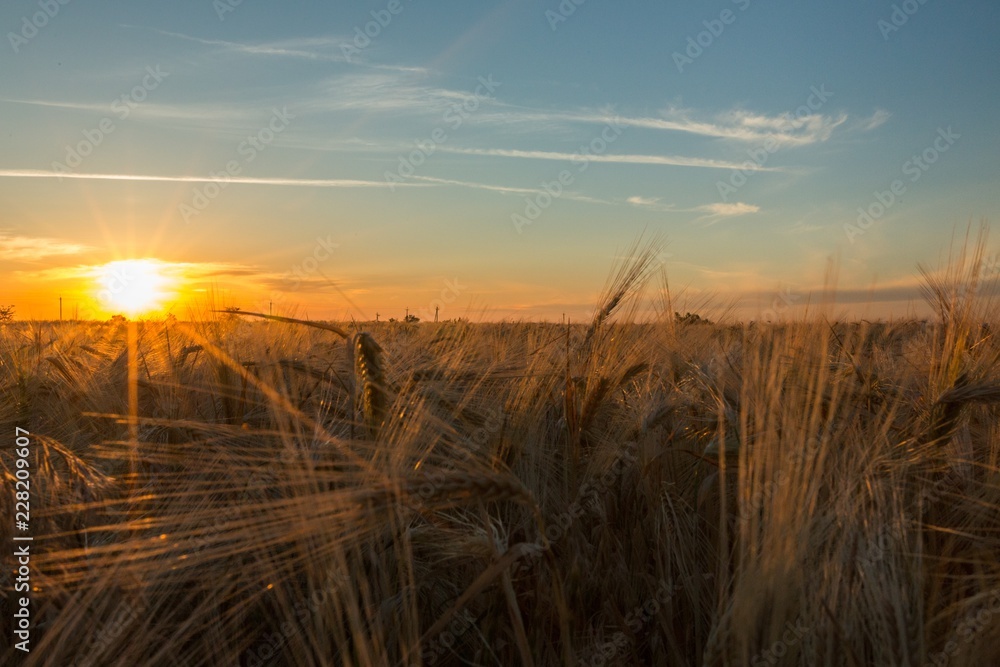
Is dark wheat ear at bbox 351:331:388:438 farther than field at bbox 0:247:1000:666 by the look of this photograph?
Yes

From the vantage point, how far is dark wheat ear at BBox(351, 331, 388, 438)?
4.95 ft

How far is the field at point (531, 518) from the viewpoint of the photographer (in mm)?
1178

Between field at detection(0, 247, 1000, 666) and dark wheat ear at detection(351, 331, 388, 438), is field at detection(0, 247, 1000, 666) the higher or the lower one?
the lower one

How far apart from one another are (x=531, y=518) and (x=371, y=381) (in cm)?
64

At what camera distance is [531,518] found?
6.06 ft

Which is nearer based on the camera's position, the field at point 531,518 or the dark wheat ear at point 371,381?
the field at point 531,518

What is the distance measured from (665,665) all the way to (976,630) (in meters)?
0.61

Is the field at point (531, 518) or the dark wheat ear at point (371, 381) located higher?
the dark wheat ear at point (371, 381)

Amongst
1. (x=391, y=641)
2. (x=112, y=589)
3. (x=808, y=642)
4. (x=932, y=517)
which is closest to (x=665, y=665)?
(x=808, y=642)

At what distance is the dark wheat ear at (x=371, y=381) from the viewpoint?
1.51 metres

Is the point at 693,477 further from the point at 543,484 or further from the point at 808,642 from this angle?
the point at 808,642

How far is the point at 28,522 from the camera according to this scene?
4.86ft

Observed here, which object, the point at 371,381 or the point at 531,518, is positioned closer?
the point at 371,381

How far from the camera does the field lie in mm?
1178
